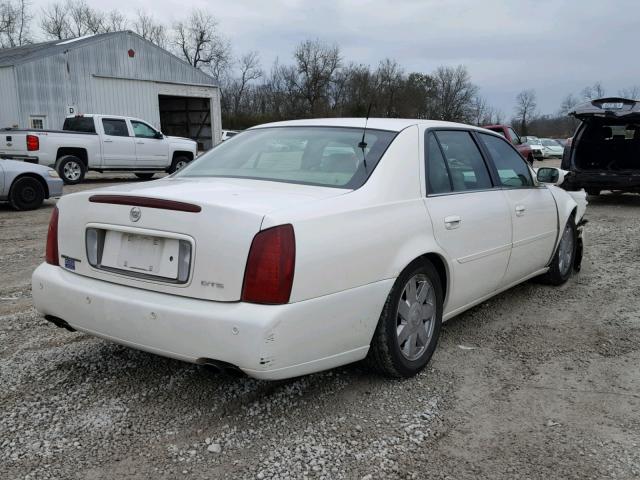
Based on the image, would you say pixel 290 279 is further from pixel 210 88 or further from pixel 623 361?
pixel 210 88

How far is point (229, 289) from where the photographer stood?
2.59 m

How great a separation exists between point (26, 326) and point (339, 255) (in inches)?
105

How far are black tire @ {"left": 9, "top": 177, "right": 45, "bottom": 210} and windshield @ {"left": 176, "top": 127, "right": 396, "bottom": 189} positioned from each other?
24.8ft

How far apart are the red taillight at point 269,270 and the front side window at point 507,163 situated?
239cm

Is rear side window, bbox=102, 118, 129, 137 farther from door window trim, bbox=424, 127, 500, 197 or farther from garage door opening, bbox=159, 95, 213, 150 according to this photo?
garage door opening, bbox=159, 95, 213, 150

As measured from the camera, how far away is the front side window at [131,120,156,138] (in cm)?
1667

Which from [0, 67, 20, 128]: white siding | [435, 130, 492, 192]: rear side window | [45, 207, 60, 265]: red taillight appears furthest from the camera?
[0, 67, 20, 128]: white siding

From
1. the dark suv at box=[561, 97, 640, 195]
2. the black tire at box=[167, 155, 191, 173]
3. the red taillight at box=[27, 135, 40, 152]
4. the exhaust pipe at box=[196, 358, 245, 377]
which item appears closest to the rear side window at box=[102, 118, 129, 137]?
the black tire at box=[167, 155, 191, 173]

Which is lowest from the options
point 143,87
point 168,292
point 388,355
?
point 388,355

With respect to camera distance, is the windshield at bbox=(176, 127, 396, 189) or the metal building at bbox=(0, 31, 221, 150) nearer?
the windshield at bbox=(176, 127, 396, 189)

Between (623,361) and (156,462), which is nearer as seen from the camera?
(156,462)

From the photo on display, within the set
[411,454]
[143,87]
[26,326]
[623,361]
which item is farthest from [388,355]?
[143,87]

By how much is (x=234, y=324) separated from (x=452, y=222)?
1.62m

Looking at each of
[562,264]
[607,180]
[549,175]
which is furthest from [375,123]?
[607,180]
